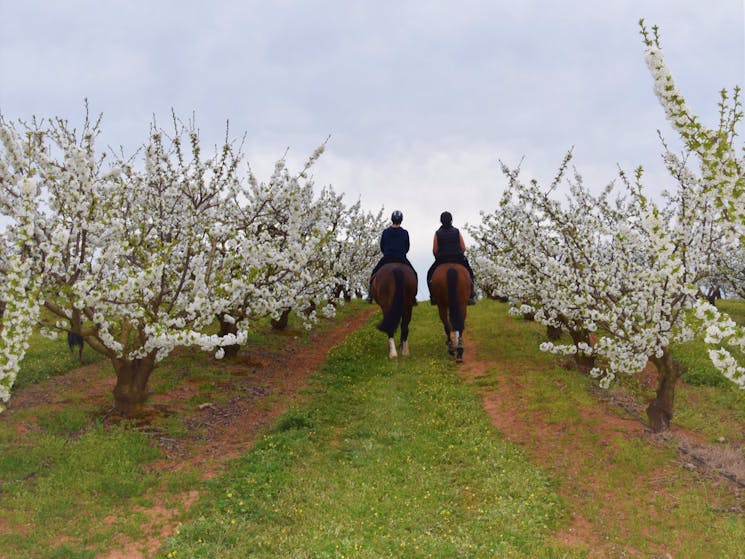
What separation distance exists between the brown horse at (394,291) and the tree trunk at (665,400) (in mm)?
6756

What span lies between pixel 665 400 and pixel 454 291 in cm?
620

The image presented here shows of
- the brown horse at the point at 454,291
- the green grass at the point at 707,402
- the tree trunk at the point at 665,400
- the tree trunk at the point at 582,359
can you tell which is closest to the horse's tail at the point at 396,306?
the brown horse at the point at 454,291

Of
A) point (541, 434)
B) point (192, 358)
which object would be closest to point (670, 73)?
point (541, 434)

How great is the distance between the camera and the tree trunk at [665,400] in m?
9.91

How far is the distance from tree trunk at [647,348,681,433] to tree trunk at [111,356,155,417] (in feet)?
33.6

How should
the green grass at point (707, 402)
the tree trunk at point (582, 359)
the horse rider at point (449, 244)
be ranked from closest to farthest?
the green grass at point (707, 402) < the tree trunk at point (582, 359) < the horse rider at point (449, 244)

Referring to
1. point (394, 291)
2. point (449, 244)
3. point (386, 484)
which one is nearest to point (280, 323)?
point (394, 291)

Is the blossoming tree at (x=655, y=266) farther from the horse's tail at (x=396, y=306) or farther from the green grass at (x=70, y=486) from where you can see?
the green grass at (x=70, y=486)

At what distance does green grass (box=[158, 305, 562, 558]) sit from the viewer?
662cm

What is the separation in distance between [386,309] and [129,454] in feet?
26.1

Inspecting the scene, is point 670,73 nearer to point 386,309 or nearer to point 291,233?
point 291,233

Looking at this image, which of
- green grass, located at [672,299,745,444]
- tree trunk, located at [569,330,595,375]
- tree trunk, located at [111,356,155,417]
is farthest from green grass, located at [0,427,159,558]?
green grass, located at [672,299,745,444]

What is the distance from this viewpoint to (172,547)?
21.6 feet

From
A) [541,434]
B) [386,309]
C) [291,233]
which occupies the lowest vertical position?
[541,434]
